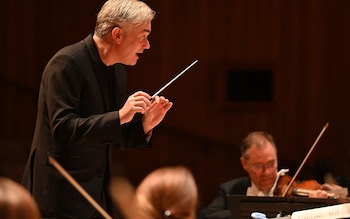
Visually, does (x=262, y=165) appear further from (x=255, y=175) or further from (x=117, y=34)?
(x=117, y=34)

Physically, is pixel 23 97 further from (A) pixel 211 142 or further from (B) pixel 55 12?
(A) pixel 211 142

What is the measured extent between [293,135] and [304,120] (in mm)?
146

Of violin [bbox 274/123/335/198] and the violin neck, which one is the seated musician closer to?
violin [bbox 274/123/335/198]

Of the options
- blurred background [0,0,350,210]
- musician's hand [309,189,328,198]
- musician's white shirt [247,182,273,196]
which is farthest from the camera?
blurred background [0,0,350,210]

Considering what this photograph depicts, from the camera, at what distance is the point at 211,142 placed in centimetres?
651

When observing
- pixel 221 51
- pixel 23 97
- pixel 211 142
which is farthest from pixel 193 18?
pixel 23 97

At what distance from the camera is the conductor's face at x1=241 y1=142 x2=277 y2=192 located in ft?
14.9

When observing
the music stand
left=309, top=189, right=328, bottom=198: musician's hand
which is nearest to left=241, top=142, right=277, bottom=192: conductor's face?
left=309, top=189, right=328, bottom=198: musician's hand

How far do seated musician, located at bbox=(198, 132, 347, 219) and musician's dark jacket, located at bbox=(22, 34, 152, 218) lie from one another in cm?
155

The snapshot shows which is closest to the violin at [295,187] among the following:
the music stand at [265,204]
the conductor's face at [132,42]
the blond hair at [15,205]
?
the music stand at [265,204]

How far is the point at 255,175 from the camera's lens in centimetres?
459

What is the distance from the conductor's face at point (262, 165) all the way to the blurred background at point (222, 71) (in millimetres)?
1805

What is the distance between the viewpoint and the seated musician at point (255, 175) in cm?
454

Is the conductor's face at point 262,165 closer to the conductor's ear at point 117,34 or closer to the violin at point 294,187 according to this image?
the violin at point 294,187
